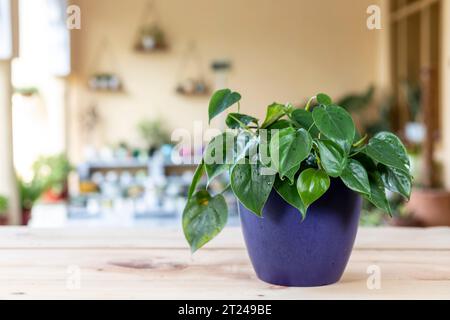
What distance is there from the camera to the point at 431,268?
1.05 meters

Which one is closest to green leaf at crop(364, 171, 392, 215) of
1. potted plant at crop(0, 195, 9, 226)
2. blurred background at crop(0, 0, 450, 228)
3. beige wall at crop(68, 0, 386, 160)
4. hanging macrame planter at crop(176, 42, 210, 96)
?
potted plant at crop(0, 195, 9, 226)

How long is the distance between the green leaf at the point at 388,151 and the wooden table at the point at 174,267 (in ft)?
0.63

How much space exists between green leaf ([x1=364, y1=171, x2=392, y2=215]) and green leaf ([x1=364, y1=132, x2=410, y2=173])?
0.16ft

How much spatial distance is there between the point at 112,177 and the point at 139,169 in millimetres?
628

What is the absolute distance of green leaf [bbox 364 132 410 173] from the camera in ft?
2.83

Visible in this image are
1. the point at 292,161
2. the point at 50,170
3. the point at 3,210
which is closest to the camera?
the point at 292,161

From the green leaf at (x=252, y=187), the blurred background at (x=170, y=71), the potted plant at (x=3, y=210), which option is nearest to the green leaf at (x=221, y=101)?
the green leaf at (x=252, y=187)

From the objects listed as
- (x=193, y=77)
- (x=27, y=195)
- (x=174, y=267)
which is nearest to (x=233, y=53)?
(x=193, y=77)

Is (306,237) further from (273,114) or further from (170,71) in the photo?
(170,71)

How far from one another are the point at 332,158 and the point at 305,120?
0.31 ft

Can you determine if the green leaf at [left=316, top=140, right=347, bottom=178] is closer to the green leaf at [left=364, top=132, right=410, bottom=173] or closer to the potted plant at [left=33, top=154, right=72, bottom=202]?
the green leaf at [left=364, top=132, right=410, bottom=173]

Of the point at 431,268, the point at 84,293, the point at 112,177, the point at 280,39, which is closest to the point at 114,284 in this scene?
the point at 84,293

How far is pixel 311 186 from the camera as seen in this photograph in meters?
0.85

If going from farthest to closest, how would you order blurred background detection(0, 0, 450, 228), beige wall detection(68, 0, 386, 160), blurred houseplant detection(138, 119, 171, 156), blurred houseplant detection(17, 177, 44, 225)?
beige wall detection(68, 0, 386, 160)
blurred houseplant detection(138, 119, 171, 156)
blurred background detection(0, 0, 450, 228)
blurred houseplant detection(17, 177, 44, 225)
